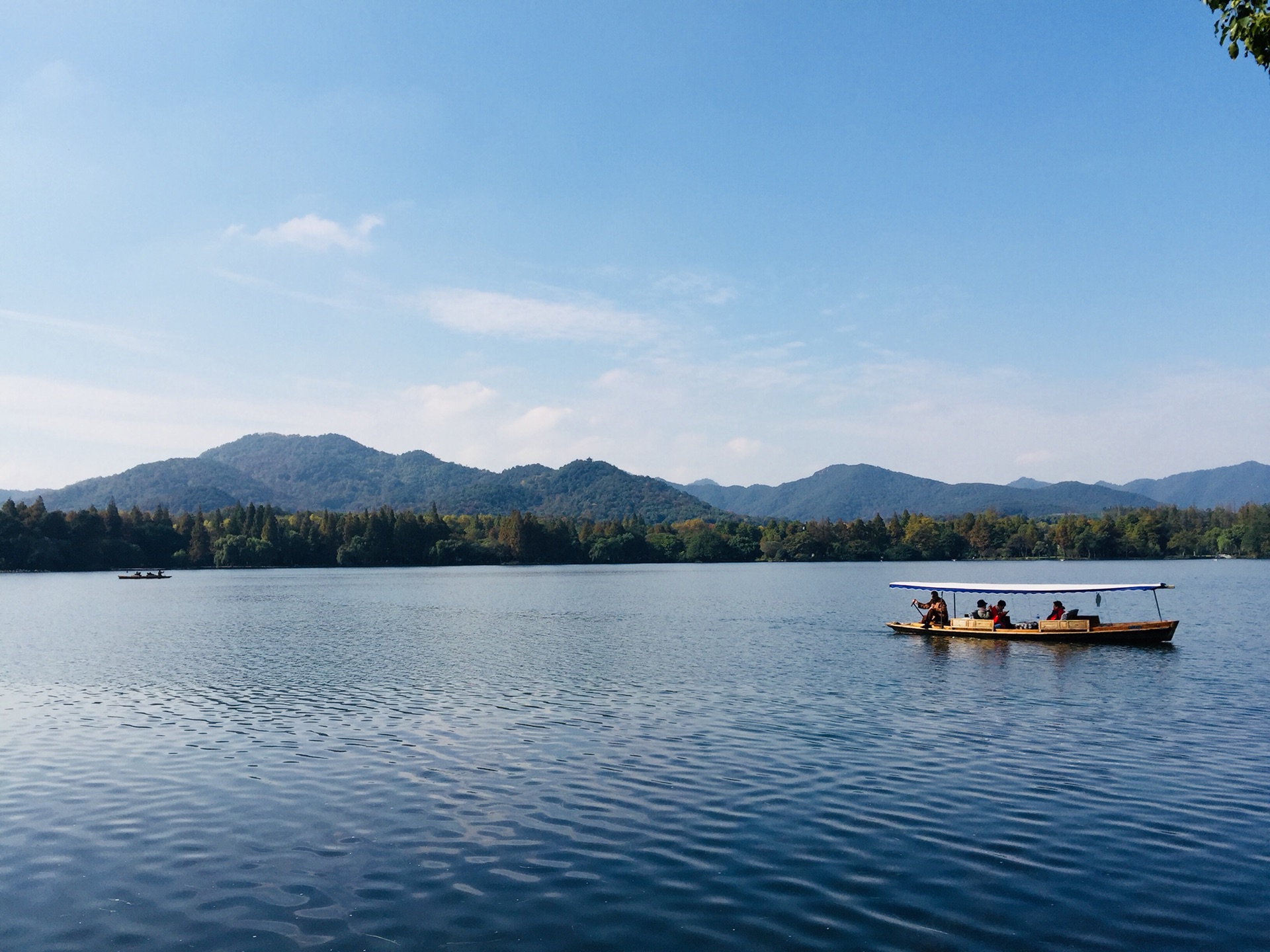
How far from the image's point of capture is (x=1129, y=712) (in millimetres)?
35844

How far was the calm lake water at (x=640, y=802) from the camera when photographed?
16016 mm

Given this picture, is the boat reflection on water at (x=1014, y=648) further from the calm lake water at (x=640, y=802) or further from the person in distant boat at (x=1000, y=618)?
the calm lake water at (x=640, y=802)

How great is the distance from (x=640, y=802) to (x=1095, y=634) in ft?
162

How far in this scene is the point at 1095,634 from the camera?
61156 millimetres

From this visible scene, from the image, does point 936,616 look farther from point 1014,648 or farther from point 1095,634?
point 1095,634

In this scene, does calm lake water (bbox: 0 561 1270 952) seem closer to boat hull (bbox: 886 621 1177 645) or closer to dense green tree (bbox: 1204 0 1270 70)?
boat hull (bbox: 886 621 1177 645)

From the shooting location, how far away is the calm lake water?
16016mm

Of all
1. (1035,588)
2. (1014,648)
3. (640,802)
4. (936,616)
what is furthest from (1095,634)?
(640,802)

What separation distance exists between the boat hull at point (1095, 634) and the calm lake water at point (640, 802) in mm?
5076

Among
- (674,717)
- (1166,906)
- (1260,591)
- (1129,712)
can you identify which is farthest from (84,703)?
(1260,591)

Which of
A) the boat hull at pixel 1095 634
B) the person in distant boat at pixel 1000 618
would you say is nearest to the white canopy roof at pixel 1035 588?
the person in distant boat at pixel 1000 618

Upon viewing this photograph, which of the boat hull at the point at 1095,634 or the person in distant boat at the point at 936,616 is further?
the person in distant boat at the point at 936,616

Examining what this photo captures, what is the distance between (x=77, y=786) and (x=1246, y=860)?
29926 mm

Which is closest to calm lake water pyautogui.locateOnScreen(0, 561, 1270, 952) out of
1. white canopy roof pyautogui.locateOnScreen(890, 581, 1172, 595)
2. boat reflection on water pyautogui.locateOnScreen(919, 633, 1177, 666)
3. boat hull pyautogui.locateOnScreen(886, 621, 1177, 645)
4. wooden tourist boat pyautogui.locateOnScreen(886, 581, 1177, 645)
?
boat reflection on water pyautogui.locateOnScreen(919, 633, 1177, 666)
